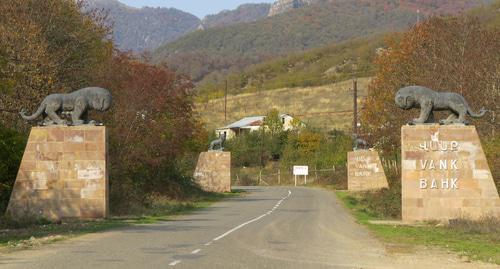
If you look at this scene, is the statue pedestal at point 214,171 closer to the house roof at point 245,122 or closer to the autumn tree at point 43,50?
the autumn tree at point 43,50

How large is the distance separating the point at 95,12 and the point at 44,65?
15861 mm

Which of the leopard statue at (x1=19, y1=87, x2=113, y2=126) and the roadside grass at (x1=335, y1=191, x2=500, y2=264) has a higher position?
the leopard statue at (x1=19, y1=87, x2=113, y2=126)

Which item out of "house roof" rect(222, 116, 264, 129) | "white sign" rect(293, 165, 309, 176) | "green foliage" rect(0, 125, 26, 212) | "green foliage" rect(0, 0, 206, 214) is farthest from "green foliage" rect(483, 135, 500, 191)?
"house roof" rect(222, 116, 264, 129)

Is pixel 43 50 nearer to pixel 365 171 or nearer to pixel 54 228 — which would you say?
pixel 54 228

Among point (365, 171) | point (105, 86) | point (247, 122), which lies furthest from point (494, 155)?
point (247, 122)

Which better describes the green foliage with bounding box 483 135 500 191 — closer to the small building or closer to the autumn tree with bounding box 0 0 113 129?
the autumn tree with bounding box 0 0 113 129

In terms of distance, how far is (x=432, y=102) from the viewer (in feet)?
94.2

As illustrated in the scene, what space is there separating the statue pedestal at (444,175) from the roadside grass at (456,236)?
106 centimetres

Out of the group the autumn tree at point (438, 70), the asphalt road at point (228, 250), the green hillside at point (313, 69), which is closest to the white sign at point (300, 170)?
the autumn tree at point (438, 70)

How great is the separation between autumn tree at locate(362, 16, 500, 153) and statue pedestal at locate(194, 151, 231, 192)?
1153 cm

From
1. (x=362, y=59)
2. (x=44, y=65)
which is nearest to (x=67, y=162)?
(x=44, y=65)

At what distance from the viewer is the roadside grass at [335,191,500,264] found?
19.4m

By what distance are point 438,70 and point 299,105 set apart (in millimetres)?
88972

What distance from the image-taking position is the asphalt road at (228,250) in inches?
637
